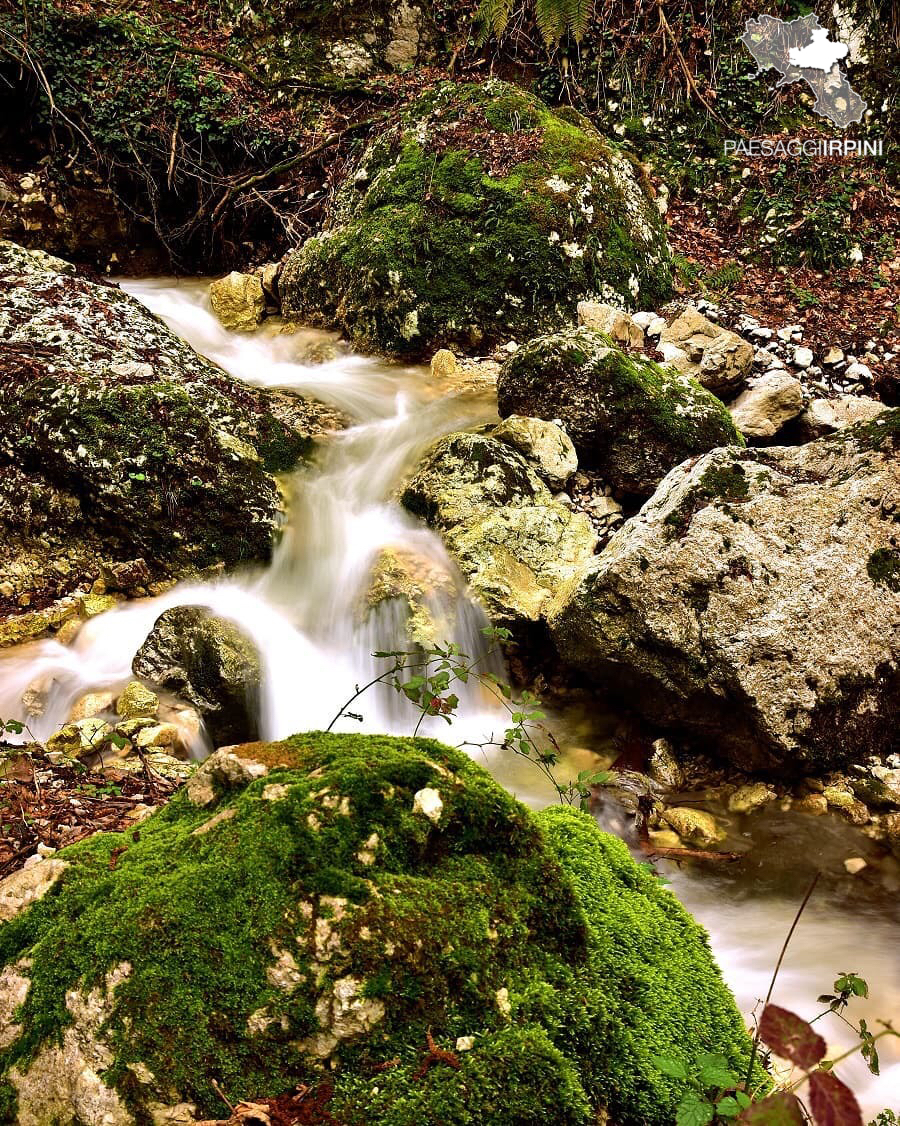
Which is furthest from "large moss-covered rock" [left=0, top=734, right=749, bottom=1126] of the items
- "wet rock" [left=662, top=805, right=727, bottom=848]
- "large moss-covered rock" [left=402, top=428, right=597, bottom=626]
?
"large moss-covered rock" [left=402, top=428, right=597, bottom=626]

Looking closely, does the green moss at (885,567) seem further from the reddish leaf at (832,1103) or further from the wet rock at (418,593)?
the reddish leaf at (832,1103)

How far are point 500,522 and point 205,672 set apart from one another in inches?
88.0

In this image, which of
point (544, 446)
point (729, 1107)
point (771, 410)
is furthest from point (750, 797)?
point (771, 410)

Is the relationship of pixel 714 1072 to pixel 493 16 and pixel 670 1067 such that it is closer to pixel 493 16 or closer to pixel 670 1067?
pixel 670 1067

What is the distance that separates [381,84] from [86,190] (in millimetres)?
4225

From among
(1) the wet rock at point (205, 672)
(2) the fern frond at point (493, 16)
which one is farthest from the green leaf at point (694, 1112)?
(2) the fern frond at point (493, 16)

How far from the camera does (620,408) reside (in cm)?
600

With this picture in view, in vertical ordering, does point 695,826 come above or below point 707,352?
below

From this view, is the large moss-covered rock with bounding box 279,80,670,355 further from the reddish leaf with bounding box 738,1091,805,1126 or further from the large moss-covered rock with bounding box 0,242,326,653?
the reddish leaf with bounding box 738,1091,805,1126

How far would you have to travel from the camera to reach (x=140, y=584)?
536 centimetres

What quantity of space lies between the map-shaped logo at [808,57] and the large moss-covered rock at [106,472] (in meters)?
9.47

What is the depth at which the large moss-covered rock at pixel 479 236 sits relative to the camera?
7.88 meters

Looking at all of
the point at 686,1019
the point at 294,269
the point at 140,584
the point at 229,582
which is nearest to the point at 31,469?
the point at 140,584

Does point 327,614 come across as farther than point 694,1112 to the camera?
Yes
